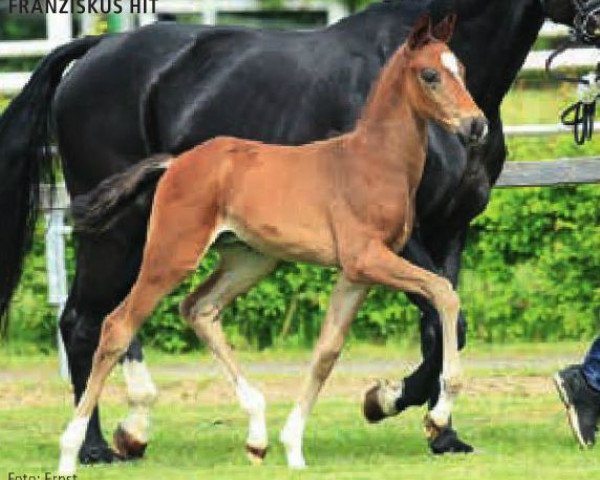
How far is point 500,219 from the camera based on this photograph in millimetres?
12742

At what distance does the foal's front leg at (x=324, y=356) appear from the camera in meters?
7.93

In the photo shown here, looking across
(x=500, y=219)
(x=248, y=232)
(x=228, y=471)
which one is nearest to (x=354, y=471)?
(x=228, y=471)

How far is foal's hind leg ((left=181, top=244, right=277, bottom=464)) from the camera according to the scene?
8281 mm

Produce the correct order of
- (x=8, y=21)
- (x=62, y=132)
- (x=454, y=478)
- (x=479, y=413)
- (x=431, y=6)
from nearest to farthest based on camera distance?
(x=454, y=478) → (x=431, y=6) → (x=62, y=132) → (x=479, y=413) → (x=8, y=21)

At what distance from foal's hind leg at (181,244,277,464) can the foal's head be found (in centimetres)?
100

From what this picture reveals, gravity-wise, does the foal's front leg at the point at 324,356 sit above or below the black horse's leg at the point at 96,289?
above

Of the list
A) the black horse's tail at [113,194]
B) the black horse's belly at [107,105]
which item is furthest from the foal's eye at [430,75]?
the black horse's belly at [107,105]

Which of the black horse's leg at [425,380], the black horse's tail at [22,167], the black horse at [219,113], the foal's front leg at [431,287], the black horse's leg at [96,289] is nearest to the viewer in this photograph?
the foal's front leg at [431,287]

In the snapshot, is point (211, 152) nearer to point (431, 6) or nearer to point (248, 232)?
point (248, 232)

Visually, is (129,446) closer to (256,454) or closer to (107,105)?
(256,454)

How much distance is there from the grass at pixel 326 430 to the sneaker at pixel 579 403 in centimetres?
9

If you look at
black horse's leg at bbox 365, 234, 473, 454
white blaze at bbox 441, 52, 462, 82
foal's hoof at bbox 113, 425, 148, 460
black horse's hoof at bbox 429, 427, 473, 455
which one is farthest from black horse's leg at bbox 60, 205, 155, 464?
white blaze at bbox 441, 52, 462, 82

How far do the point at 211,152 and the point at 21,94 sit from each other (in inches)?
67.3

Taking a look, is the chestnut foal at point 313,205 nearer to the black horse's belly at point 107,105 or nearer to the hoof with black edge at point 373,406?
the hoof with black edge at point 373,406
